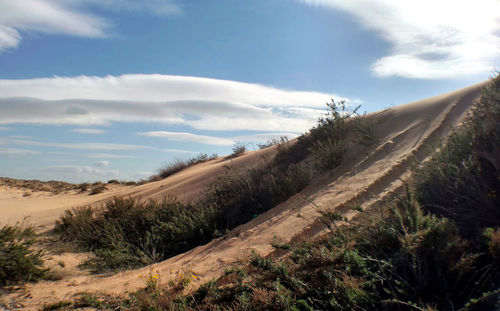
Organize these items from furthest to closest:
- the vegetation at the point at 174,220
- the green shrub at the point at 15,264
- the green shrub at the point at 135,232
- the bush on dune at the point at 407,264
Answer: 1. the vegetation at the point at 174,220
2. the green shrub at the point at 135,232
3. the green shrub at the point at 15,264
4. the bush on dune at the point at 407,264

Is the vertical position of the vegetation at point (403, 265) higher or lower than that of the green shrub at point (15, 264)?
lower

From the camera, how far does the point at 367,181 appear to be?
6211mm

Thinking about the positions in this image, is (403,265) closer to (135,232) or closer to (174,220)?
(174,220)

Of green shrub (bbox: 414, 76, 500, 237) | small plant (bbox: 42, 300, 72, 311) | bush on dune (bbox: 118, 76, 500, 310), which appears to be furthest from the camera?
small plant (bbox: 42, 300, 72, 311)

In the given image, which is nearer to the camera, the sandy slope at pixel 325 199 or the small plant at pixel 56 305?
the small plant at pixel 56 305

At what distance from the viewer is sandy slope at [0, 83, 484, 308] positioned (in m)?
4.62

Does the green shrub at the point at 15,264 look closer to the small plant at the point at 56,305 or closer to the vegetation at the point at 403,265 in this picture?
the small plant at the point at 56,305

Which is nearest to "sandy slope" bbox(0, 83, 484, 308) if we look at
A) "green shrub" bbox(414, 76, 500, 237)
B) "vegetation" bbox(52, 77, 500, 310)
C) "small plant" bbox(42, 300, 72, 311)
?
"small plant" bbox(42, 300, 72, 311)

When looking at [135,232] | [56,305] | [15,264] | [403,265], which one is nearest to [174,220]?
[135,232]

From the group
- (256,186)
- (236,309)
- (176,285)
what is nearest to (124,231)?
(256,186)

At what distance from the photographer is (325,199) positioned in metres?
6.05

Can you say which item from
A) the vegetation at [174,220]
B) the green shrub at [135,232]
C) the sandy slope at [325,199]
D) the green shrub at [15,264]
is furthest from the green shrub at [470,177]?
the green shrub at [15,264]

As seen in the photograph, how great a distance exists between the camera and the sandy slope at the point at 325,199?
15.2 ft

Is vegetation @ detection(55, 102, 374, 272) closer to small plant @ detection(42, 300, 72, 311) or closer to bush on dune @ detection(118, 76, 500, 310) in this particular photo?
small plant @ detection(42, 300, 72, 311)
